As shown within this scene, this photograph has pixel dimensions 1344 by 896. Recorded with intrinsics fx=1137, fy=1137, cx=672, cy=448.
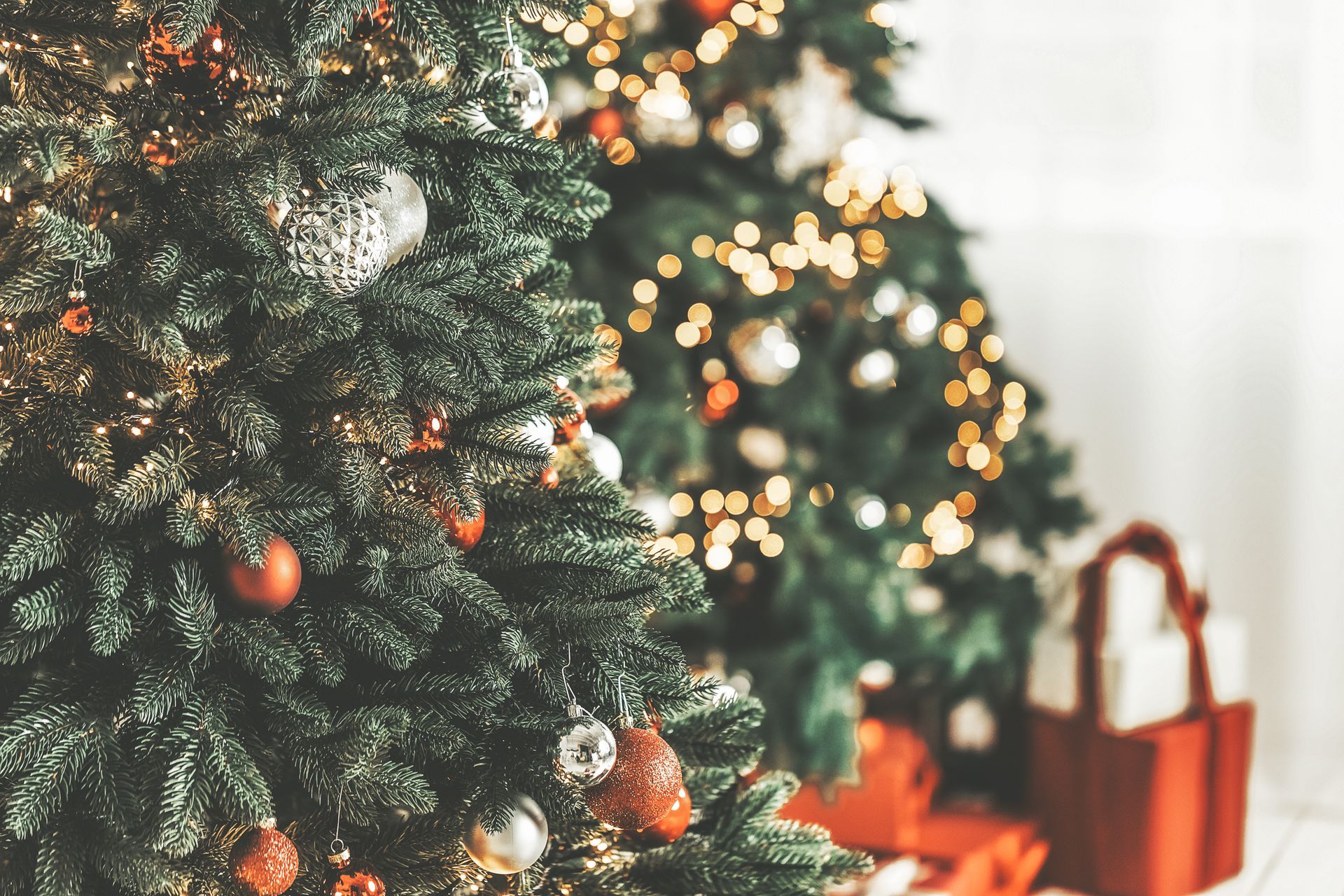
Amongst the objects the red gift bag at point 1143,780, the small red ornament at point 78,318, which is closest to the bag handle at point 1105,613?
the red gift bag at point 1143,780

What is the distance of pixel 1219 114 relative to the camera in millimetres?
2145

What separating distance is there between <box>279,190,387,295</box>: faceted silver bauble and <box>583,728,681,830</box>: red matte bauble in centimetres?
33

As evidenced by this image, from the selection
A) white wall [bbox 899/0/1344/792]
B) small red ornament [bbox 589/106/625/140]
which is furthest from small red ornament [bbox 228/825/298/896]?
white wall [bbox 899/0/1344/792]

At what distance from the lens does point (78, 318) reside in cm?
66

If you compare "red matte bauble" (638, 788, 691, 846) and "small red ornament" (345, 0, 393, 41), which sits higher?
"small red ornament" (345, 0, 393, 41)

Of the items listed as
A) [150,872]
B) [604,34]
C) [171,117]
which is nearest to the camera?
[150,872]

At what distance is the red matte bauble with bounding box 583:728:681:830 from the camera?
70 cm

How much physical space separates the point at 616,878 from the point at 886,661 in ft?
2.53

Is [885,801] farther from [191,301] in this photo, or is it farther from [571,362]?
[191,301]

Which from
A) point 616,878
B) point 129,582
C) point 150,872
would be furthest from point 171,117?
point 616,878

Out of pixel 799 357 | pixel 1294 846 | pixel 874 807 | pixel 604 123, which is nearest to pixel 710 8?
pixel 604 123

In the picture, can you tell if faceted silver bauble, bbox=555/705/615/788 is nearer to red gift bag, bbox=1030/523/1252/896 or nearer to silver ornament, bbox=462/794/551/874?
silver ornament, bbox=462/794/551/874

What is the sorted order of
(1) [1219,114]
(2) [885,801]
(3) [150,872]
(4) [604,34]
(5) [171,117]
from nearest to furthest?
(3) [150,872]
(5) [171,117]
(4) [604,34]
(2) [885,801]
(1) [1219,114]

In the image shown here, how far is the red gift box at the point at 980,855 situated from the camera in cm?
152
